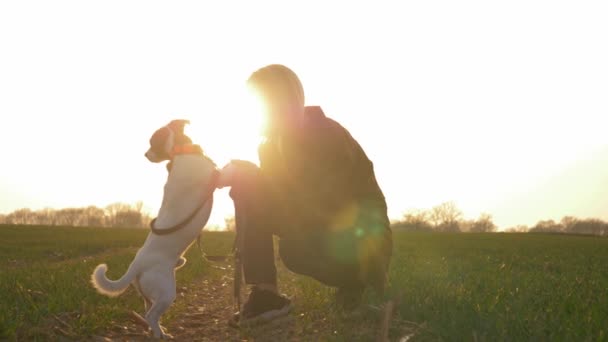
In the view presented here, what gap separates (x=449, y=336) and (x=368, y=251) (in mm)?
1052

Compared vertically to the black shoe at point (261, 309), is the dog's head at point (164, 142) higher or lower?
higher

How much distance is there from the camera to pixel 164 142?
4637 millimetres

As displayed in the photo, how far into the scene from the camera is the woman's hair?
3988 millimetres

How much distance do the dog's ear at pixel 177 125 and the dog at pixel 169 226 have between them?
4cm

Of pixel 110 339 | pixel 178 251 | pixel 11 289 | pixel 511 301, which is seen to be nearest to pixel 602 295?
pixel 511 301

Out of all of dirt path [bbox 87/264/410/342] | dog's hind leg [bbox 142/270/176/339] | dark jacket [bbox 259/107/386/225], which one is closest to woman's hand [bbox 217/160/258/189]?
dark jacket [bbox 259/107/386/225]

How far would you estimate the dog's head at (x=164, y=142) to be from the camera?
15.2ft

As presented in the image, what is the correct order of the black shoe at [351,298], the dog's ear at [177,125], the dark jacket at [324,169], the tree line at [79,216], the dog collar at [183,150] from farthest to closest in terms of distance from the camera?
the tree line at [79,216]
the dog's ear at [177,125]
the dog collar at [183,150]
the black shoe at [351,298]
the dark jacket at [324,169]

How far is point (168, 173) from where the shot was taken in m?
4.48

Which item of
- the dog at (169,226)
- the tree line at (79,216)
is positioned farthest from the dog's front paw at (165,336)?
the tree line at (79,216)

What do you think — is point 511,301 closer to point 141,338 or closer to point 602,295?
point 602,295

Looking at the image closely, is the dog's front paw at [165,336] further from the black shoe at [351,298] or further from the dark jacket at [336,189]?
the black shoe at [351,298]

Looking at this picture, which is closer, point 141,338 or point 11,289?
point 141,338

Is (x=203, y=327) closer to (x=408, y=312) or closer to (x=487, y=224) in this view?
(x=408, y=312)
